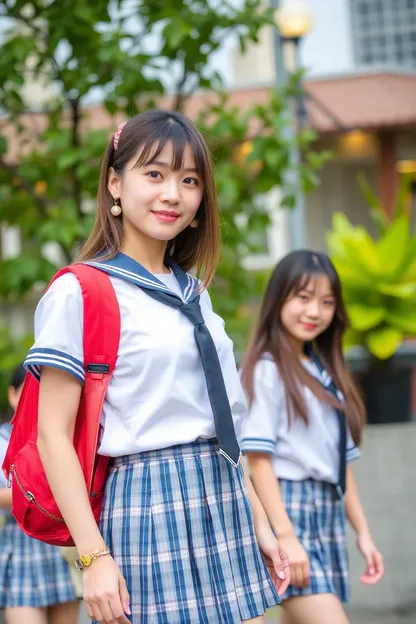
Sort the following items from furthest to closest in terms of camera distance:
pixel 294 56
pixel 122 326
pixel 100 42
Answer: pixel 294 56
pixel 100 42
pixel 122 326

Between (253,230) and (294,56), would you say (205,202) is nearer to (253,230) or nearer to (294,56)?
(253,230)

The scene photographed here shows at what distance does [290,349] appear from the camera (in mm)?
3574

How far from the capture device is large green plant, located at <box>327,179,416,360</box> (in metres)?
5.79

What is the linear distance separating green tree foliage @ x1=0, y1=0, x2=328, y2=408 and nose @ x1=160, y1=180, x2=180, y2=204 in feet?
6.94

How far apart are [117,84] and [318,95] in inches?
334

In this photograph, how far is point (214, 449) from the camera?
230 centimetres

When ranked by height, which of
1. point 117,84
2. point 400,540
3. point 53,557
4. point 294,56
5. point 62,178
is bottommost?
point 400,540

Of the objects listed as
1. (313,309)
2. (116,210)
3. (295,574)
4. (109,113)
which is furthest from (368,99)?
(116,210)

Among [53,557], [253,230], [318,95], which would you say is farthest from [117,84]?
Result: [318,95]

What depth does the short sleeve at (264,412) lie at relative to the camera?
3320 millimetres

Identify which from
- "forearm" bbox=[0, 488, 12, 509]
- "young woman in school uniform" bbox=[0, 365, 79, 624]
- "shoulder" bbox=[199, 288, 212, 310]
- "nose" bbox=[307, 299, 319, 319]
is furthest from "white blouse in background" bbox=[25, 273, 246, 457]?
"young woman in school uniform" bbox=[0, 365, 79, 624]

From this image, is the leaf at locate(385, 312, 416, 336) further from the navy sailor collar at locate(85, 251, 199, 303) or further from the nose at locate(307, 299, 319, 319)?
the navy sailor collar at locate(85, 251, 199, 303)

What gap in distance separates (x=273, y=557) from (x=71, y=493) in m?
0.67

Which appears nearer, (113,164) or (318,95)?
(113,164)
